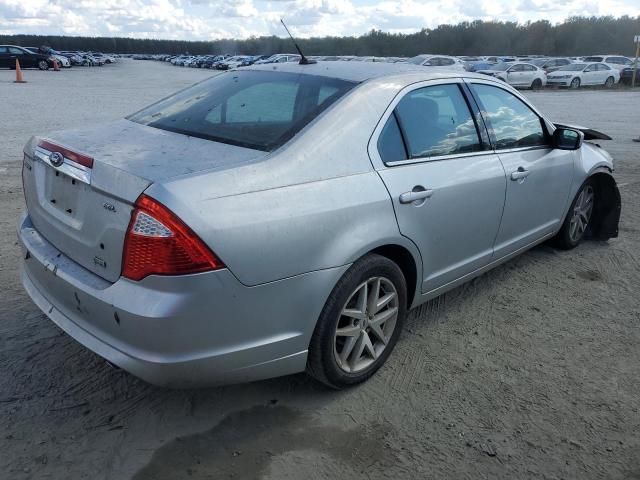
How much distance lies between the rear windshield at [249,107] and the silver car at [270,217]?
1 cm

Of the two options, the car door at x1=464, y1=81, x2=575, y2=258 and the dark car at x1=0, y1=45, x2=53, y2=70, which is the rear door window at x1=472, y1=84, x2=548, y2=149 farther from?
the dark car at x1=0, y1=45, x2=53, y2=70

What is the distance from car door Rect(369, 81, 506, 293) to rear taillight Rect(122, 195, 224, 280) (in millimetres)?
1068

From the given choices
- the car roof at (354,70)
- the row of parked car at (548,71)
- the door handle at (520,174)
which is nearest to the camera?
the car roof at (354,70)

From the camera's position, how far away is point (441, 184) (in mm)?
3123

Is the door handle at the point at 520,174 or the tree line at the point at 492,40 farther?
the tree line at the point at 492,40

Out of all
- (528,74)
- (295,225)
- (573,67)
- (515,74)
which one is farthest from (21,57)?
(295,225)

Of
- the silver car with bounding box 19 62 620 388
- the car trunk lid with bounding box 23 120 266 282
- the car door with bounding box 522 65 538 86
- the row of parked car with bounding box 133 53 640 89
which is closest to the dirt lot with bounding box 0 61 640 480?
the silver car with bounding box 19 62 620 388

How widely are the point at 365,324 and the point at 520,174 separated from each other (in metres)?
1.64

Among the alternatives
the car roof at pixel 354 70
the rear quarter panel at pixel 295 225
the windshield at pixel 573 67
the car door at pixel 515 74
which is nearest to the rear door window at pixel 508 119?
the car roof at pixel 354 70

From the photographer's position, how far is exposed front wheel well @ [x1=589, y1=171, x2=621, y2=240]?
5.09 m

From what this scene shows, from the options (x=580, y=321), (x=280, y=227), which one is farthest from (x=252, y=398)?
(x=580, y=321)

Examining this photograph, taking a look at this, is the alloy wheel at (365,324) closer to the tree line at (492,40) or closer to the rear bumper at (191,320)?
the rear bumper at (191,320)

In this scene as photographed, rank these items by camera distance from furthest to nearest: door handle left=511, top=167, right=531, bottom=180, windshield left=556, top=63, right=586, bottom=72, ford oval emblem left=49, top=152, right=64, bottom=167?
windshield left=556, top=63, right=586, bottom=72 < door handle left=511, top=167, right=531, bottom=180 < ford oval emblem left=49, top=152, right=64, bottom=167

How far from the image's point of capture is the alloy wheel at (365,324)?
2.82m
